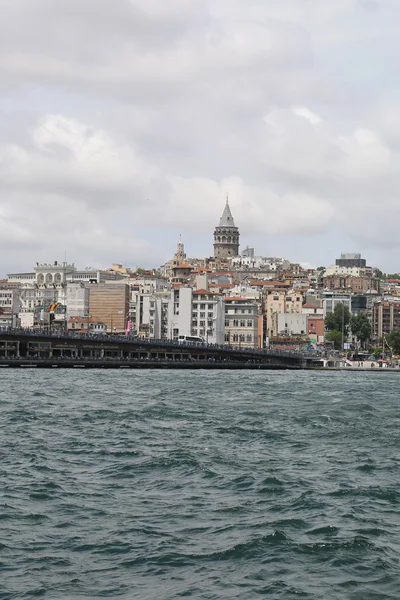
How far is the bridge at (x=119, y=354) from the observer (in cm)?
12625

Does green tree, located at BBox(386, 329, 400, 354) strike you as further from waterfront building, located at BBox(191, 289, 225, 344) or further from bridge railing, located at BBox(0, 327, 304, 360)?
bridge railing, located at BBox(0, 327, 304, 360)

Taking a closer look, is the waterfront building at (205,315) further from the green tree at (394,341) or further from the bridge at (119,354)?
the green tree at (394,341)

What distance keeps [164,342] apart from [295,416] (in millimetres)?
84834

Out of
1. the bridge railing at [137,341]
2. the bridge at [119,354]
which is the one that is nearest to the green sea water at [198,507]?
the bridge at [119,354]

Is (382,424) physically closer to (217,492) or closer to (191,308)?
(217,492)

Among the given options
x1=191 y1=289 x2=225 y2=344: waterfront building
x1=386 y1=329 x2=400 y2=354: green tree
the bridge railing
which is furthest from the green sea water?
x1=386 y1=329 x2=400 y2=354: green tree

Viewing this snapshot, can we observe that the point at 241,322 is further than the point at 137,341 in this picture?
Yes

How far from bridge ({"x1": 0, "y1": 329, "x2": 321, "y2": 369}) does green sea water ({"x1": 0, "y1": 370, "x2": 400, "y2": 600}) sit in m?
73.5

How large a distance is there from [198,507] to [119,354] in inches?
4349

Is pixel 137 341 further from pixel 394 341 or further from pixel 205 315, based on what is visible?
pixel 394 341

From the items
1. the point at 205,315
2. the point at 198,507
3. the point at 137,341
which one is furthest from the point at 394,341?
the point at 198,507

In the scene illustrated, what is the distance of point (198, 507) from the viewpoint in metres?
27.6

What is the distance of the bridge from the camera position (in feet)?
414

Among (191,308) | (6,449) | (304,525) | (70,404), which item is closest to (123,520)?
(304,525)
